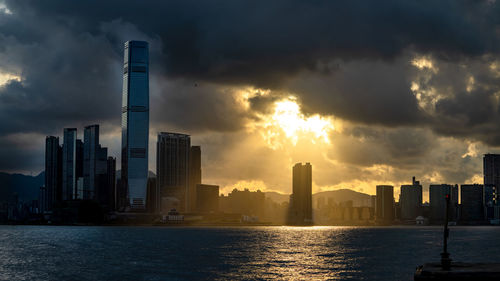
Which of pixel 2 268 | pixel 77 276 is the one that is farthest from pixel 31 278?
pixel 2 268

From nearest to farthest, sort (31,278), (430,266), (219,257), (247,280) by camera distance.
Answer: (430,266) < (247,280) < (31,278) < (219,257)

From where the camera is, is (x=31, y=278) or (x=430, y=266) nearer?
(x=430, y=266)

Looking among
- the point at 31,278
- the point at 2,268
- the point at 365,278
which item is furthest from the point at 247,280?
the point at 2,268

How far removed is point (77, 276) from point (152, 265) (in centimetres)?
2029

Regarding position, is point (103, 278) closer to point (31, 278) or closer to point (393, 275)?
point (31, 278)

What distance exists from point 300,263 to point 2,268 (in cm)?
6399

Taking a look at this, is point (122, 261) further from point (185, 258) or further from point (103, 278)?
point (103, 278)

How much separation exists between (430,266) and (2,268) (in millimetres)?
89606

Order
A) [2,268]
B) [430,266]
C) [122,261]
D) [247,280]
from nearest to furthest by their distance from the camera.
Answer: [430,266]
[247,280]
[2,268]
[122,261]

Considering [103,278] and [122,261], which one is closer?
[103,278]

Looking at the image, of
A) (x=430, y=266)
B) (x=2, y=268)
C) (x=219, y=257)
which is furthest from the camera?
(x=219, y=257)

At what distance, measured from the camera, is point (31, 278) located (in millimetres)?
108688

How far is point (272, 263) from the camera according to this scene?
133000 millimetres

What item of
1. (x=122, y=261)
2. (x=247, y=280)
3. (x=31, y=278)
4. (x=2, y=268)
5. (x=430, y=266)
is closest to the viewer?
(x=430, y=266)
